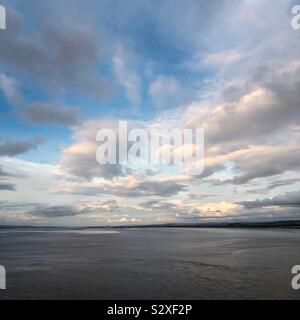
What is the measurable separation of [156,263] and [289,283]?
38.5ft

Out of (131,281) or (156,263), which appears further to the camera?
(156,263)

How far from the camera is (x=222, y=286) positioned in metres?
21.0

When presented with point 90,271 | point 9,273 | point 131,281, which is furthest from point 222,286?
point 9,273

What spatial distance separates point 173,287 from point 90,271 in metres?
8.27

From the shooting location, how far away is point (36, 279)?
23.5 metres

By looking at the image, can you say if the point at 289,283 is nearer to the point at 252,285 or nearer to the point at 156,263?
the point at 252,285
